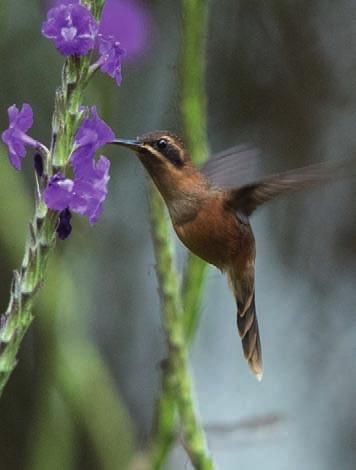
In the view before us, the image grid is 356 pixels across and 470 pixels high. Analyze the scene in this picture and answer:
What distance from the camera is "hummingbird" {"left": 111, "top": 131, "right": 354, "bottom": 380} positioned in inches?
71.3

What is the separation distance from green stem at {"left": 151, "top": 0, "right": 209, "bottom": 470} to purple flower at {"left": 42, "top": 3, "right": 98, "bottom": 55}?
0.79 meters

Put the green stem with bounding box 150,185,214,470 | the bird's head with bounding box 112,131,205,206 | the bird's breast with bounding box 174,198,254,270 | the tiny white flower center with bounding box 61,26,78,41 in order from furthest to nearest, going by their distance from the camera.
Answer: the green stem with bounding box 150,185,214,470, the bird's breast with bounding box 174,198,254,270, the bird's head with bounding box 112,131,205,206, the tiny white flower center with bounding box 61,26,78,41

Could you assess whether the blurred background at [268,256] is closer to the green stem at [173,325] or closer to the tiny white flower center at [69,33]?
the green stem at [173,325]

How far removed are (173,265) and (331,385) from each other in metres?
3.40

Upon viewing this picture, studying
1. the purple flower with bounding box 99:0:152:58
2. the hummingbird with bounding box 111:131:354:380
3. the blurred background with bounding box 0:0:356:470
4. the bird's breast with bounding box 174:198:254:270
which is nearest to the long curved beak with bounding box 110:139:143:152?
the hummingbird with bounding box 111:131:354:380

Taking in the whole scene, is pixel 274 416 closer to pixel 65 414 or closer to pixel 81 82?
pixel 65 414

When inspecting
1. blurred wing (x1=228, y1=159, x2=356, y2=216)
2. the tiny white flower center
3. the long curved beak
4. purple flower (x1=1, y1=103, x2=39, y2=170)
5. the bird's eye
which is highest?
the tiny white flower center

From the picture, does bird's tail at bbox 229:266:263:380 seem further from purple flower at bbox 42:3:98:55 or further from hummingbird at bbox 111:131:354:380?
purple flower at bbox 42:3:98:55

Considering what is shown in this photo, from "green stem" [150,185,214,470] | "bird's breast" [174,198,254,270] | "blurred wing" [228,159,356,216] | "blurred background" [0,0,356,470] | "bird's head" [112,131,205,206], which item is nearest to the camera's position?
"blurred wing" [228,159,356,216]

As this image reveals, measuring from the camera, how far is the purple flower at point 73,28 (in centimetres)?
136

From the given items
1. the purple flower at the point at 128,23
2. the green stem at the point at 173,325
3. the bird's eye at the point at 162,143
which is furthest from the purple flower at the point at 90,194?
the purple flower at the point at 128,23

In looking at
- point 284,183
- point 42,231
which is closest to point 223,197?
point 284,183

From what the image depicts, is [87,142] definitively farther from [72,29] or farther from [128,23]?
[128,23]

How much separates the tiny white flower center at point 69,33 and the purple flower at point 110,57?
Result: 0.24 feet
